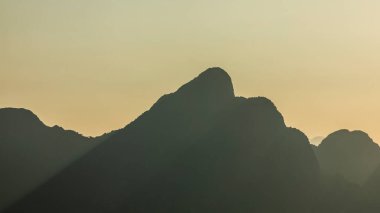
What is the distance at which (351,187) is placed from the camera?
112m

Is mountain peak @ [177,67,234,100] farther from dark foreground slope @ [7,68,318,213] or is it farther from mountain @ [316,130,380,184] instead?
mountain @ [316,130,380,184]

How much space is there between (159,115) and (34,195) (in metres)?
31.3

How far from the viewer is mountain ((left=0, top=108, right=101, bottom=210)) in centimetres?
13501

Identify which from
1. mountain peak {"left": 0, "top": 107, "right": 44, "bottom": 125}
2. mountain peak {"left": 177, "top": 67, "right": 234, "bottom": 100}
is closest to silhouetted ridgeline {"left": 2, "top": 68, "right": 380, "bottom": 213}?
mountain peak {"left": 177, "top": 67, "right": 234, "bottom": 100}

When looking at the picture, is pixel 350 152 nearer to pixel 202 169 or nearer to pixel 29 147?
pixel 202 169

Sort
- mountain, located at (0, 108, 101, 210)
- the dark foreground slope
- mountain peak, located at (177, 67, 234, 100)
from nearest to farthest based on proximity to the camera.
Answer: the dark foreground slope
mountain peak, located at (177, 67, 234, 100)
mountain, located at (0, 108, 101, 210)

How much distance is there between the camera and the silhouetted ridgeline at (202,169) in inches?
3802

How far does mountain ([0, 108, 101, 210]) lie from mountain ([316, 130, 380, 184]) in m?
76.6

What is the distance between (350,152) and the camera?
171750 mm

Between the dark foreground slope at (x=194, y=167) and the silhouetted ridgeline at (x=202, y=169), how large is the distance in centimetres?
19

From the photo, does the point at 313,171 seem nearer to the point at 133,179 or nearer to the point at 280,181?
the point at 280,181

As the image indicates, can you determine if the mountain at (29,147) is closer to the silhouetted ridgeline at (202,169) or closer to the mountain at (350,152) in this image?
the silhouetted ridgeline at (202,169)

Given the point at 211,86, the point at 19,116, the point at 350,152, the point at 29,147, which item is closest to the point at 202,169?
the point at 211,86

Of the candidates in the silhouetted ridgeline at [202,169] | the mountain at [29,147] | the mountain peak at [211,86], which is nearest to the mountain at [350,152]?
the silhouetted ridgeline at [202,169]
